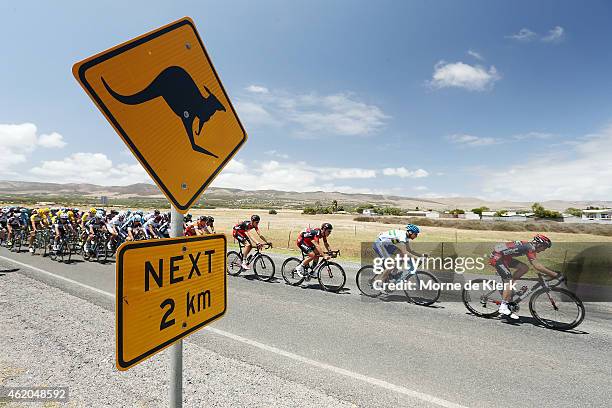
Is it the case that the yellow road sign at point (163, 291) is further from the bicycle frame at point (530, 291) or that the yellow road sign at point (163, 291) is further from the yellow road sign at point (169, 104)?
the bicycle frame at point (530, 291)

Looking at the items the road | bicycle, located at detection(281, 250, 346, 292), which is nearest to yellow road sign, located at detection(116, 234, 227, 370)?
the road

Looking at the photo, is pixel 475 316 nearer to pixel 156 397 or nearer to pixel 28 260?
pixel 156 397

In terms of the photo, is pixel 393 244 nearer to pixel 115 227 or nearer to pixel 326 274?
pixel 326 274

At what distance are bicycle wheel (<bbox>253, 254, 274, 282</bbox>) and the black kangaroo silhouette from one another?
837 centimetres

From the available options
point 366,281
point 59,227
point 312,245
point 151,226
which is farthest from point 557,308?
point 59,227

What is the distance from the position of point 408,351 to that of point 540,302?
322 centimetres

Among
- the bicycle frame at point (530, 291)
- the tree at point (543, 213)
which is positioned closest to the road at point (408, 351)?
the bicycle frame at point (530, 291)

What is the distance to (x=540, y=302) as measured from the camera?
20.1ft

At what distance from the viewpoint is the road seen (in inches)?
147

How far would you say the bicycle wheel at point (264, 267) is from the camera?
9.81 m

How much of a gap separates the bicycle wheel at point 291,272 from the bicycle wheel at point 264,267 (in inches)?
23.0

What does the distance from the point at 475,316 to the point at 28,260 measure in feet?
47.9

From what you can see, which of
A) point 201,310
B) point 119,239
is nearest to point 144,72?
point 201,310

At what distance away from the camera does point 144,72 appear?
1348 millimetres
